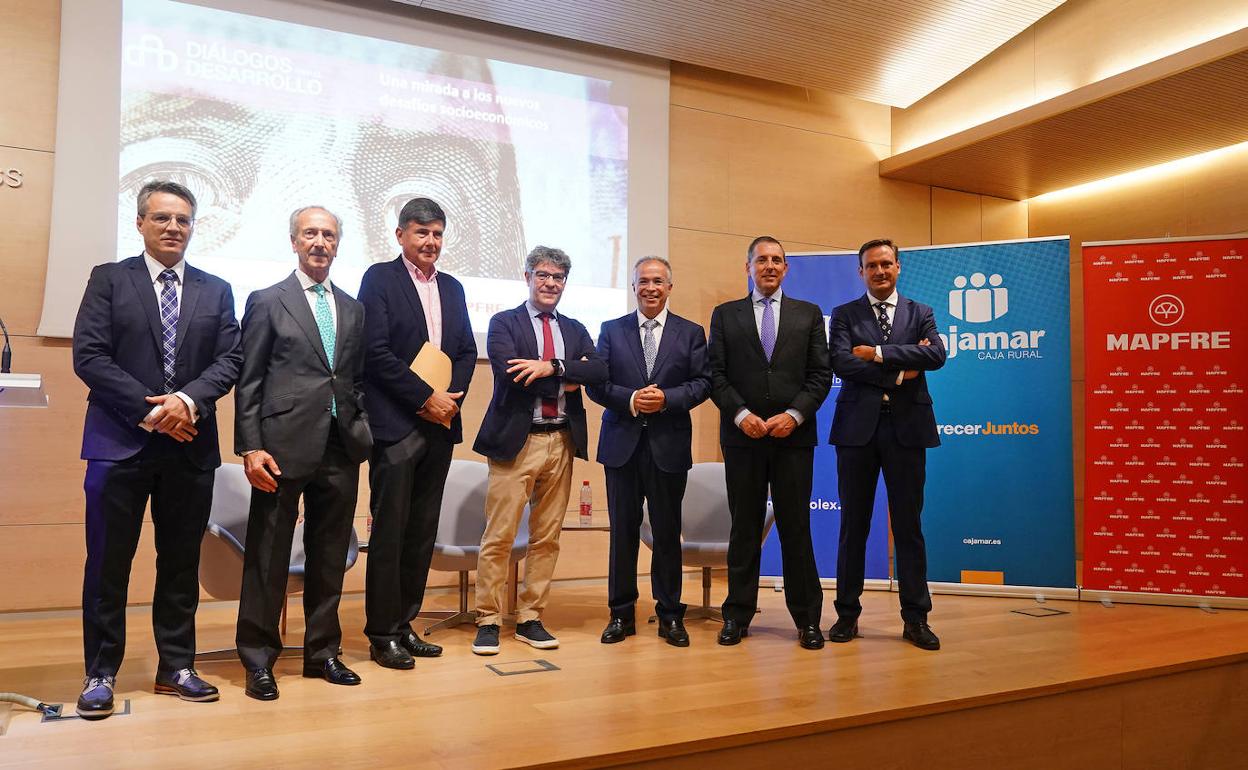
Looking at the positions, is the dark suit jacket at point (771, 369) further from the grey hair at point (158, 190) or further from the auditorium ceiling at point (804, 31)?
the auditorium ceiling at point (804, 31)

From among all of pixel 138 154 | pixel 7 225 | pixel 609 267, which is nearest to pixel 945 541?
pixel 609 267

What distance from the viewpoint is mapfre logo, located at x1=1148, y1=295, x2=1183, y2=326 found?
5066 mm

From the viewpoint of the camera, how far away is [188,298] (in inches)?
121

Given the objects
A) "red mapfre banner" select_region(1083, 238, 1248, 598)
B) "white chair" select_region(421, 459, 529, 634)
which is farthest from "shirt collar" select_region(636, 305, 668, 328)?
"red mapfre banner" select_region(1083, 238, 1248, 598)

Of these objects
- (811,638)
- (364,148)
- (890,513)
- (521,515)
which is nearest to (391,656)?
(521,515)

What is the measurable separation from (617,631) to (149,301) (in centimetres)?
223

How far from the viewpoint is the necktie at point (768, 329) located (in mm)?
3996

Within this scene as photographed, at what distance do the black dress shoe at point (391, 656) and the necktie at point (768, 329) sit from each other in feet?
6.21

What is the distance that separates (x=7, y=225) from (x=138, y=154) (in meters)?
0.72

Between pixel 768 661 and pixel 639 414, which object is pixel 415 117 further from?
pixel 768 661

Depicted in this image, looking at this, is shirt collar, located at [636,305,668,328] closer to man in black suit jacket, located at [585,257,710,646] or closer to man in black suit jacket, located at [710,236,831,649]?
man in black suit jacket, located at [585,257,710,646]

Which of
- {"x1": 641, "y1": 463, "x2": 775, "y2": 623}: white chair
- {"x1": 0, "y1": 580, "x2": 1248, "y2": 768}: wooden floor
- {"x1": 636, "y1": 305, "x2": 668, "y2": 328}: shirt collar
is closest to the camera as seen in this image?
{"x1": 0, "y1": 580, "x2": 1248, "y2": 768}: wooden floor

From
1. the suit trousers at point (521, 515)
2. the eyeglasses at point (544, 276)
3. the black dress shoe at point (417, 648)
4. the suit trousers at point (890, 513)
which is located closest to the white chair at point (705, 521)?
the suit trousers at point (890, 513)

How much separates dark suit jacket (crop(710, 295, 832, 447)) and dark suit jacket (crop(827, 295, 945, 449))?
0.12 meters
